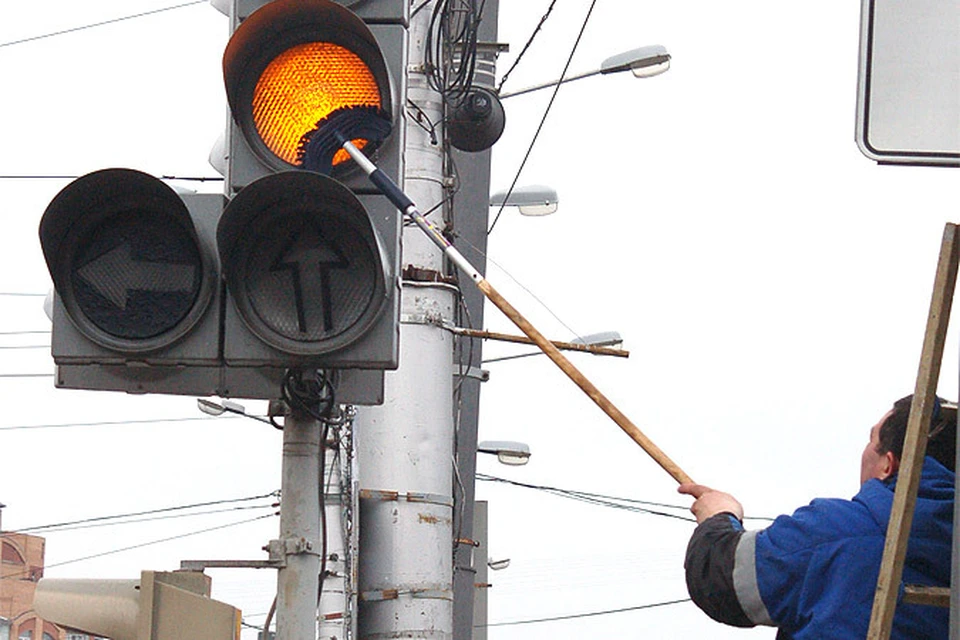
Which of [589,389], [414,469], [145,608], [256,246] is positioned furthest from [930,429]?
[414,469]

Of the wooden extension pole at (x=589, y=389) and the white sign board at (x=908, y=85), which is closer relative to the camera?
the white sign board at (x=908, y=85)

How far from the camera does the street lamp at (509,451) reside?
1908cm

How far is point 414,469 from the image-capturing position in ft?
24.7

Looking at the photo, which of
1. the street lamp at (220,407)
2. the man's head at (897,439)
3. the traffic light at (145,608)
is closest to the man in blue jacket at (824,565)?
the man's head at (897,439)

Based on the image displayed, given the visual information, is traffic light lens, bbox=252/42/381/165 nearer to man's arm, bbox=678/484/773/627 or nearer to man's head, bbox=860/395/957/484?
man's arm, bbox=678/484/773/627

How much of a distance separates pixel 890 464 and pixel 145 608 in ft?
6.01

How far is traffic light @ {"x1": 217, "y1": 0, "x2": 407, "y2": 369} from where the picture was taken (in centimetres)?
409

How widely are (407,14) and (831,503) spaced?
5.28 ft

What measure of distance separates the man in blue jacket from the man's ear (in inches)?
3.8

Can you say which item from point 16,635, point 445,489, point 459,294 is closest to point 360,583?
point 445,489

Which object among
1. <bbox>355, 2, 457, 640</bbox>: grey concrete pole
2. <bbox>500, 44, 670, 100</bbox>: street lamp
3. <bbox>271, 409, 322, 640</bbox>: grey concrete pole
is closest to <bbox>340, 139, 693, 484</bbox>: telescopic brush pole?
<bbox>271, 409, 322, 640</bbox>: grey concrete pole

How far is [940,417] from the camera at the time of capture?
422 cm

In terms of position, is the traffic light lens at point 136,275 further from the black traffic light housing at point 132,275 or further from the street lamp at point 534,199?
the street lamp at point 534,199

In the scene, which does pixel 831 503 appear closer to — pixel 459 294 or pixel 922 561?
pixel 922 561
